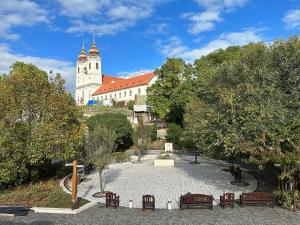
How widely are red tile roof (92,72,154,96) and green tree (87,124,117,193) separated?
74357mm

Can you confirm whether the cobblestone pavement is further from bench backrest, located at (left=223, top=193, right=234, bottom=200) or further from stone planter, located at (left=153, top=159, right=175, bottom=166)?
stone planter, located at (left=153, top=159, right=175, bottom=166)

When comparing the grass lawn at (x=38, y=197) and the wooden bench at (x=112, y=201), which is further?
the grass lawn at (x=38, y=197)

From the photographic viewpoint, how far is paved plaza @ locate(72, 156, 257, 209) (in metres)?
21.7

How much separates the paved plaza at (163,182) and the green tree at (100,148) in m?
1.81

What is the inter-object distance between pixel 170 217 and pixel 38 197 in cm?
830

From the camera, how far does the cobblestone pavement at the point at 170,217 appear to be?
15461 mm

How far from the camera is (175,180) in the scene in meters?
26.6

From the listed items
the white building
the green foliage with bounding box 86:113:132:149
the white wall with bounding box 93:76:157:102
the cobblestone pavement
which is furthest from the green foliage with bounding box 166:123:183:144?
the white building

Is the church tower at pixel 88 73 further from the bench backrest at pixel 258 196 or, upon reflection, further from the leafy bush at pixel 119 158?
the bench backrest at pixel 258 196

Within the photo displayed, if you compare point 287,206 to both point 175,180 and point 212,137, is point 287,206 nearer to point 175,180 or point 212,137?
point 212,137

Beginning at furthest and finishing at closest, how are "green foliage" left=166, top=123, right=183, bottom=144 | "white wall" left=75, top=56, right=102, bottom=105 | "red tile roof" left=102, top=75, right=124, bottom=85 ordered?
"red tile roof" left=102, top=75, right=124, bottom=85 < "white wall" left=75, top=56, right=102, bottom=105 < "green foliage" left=166, top=123, right=183, bottom=144

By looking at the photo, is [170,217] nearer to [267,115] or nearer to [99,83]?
[267,115]

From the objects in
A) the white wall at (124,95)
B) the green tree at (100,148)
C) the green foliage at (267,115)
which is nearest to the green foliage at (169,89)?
the green tree at (100,148)

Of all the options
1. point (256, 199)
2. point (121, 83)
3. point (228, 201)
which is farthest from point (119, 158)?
point (121, 83)
